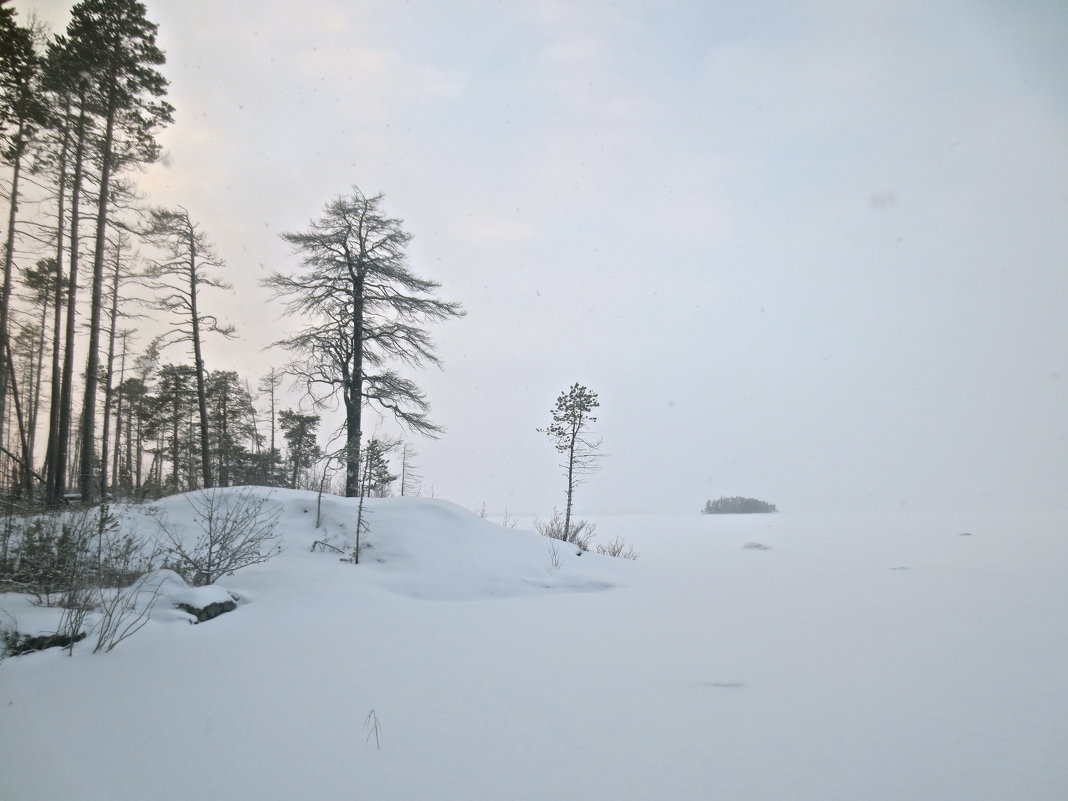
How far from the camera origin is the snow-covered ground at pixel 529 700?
2787 mm

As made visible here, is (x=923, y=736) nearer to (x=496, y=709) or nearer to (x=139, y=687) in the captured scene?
(x=496, y=709)

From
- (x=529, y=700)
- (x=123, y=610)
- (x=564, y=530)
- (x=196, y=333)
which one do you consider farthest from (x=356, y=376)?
(x=529, y=700)

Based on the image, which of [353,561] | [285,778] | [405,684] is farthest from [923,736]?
[353,561]

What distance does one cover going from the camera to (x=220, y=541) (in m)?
7.08

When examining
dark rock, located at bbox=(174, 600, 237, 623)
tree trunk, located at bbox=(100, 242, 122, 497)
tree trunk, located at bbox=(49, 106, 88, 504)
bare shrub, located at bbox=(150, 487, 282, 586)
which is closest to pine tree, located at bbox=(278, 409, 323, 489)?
tree trunk, located at bbox=(100, 242, 122, 497)

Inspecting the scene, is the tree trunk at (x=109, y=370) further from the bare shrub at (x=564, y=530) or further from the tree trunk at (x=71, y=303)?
the bare shrub at (x=564, y=530)

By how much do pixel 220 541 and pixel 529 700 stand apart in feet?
18.5

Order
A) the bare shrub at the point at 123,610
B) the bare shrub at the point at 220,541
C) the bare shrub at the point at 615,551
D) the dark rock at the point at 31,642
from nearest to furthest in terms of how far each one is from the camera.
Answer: the dark rock at the point at 31,642 → the bare shrub at the point at 123,610 → the bare shrub at the point at 220,541 → the bare shrub at the point at 615,551

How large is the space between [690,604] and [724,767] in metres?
5.46

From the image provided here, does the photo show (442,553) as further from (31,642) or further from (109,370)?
(109,370)

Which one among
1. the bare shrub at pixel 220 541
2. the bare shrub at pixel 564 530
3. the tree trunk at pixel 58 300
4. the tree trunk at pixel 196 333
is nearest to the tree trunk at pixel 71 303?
the tree trunk at pixel 58 300

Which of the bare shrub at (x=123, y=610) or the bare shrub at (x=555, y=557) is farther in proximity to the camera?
the bare shrub at (x=555, y=557)

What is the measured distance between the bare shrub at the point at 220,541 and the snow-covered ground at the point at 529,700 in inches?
11.6

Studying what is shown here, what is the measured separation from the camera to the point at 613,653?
525 cm
